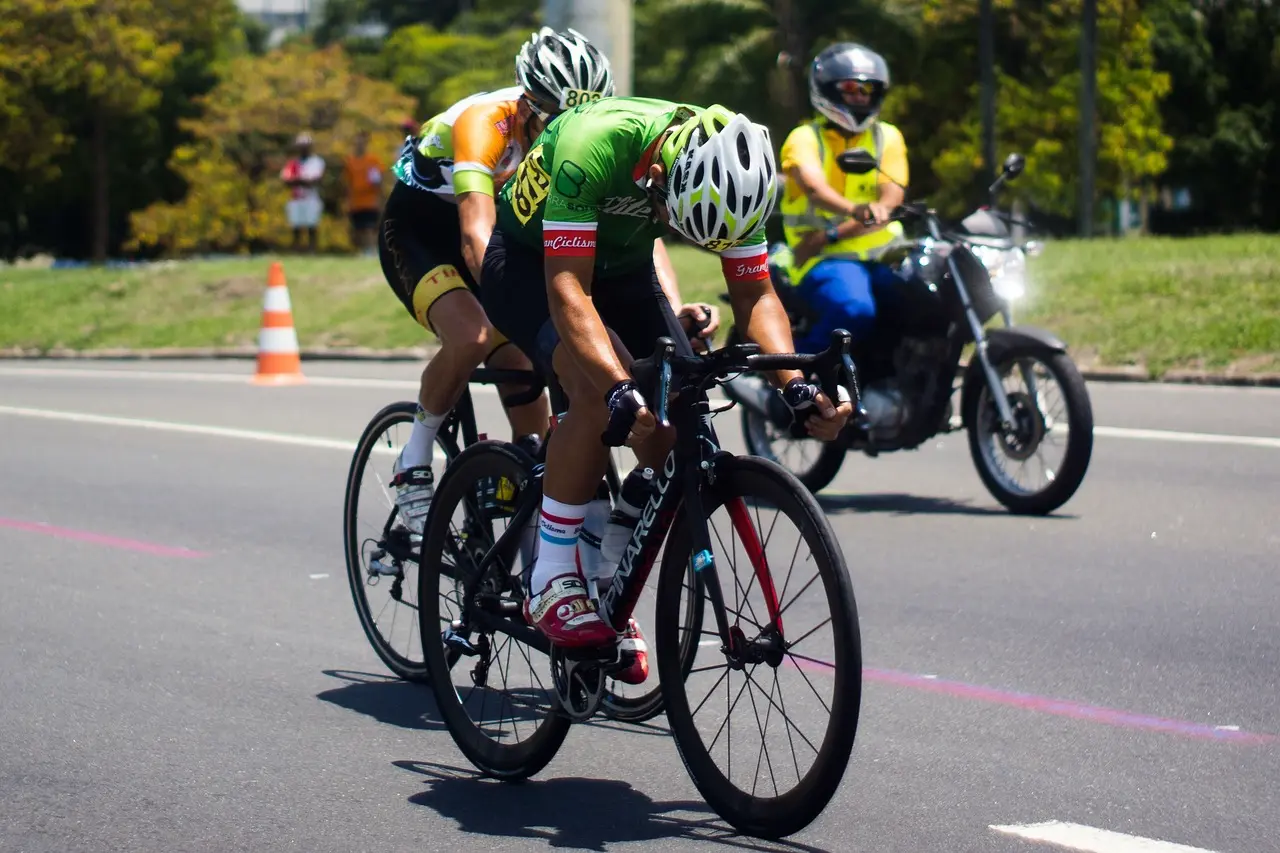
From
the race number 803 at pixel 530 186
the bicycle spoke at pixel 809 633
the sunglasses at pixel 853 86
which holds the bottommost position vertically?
the bicycle spoke at pixel 809 633

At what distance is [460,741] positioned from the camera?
17.4ft

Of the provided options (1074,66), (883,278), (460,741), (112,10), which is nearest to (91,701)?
(460,741)

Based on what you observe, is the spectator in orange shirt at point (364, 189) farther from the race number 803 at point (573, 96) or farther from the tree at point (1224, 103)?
the tree at point (1224, 103)

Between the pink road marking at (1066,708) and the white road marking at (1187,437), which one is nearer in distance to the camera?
the pink road marking at (1066,708)

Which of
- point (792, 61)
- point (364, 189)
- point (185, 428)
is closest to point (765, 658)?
point (185, 428)

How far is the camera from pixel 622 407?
441cm

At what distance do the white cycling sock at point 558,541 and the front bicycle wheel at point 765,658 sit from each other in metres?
0.29

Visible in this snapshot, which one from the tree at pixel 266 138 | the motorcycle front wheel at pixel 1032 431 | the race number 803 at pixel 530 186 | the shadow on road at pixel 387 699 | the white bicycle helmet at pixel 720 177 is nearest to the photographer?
the white bicycle helmet at pixel 720 177

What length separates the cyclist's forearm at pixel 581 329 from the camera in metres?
4.62

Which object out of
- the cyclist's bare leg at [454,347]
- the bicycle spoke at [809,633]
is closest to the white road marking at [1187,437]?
the cyclist's bare leg at [454,347]

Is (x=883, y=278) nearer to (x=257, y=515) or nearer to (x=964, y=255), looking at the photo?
(x=964, y=255)

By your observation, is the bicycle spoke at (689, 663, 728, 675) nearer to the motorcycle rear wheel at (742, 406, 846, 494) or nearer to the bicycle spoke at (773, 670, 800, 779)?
the bicycle spoke at (773, 670, 800, 779)

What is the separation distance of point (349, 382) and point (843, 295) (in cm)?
810

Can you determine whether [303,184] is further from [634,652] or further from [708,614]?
[708,614]
